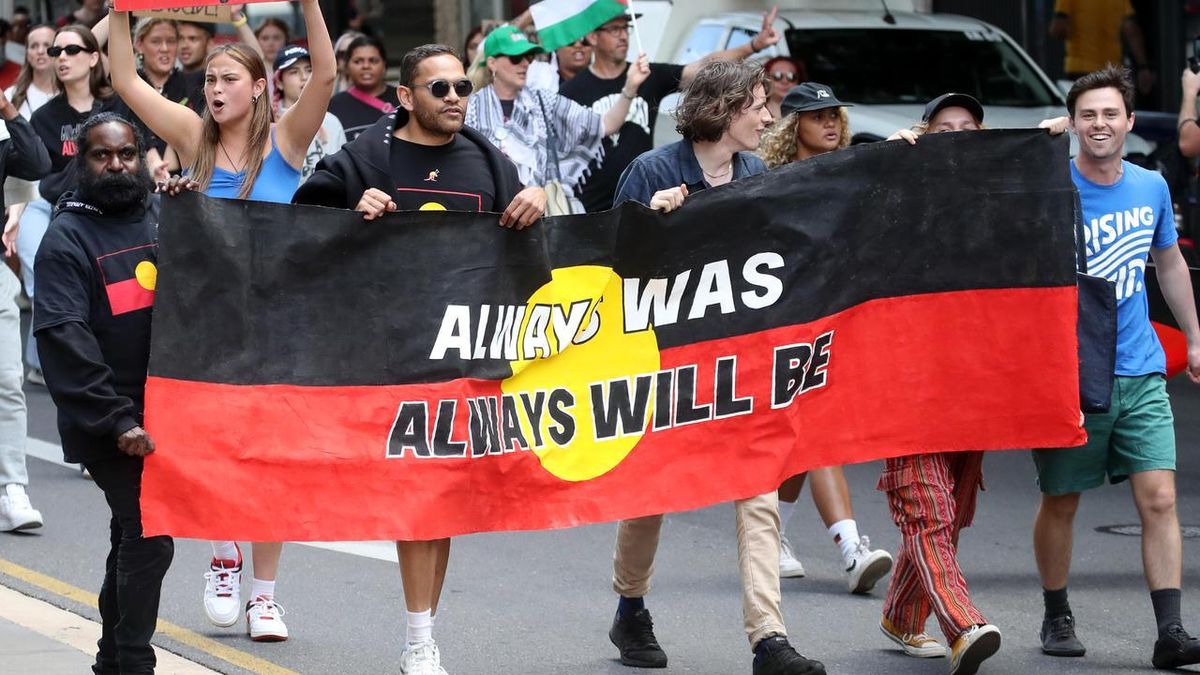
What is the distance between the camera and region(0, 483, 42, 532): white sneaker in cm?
859

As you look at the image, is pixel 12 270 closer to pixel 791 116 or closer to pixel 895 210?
pixel 791 116

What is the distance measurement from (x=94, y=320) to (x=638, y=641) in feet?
6.72

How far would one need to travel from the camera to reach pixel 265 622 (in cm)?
676

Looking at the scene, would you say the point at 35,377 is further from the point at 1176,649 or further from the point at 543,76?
the point at 1176,649

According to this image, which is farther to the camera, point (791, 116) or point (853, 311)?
point (791, 116)

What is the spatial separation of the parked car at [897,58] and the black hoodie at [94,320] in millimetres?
8960

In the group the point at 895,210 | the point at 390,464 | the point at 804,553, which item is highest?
the point at 895,210

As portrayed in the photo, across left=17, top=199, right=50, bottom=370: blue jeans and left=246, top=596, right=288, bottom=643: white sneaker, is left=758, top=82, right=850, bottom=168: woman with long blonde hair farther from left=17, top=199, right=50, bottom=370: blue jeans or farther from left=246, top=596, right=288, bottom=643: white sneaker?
left=17, top=199, right=50, bottom=370: blue jeans

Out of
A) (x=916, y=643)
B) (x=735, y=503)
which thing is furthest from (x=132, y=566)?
(x=916, y=643)

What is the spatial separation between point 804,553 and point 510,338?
8.98 ft

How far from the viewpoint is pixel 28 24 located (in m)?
23.9

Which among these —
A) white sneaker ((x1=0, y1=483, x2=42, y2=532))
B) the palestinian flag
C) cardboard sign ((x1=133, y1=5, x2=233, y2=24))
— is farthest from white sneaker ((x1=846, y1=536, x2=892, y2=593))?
the palestinian flag

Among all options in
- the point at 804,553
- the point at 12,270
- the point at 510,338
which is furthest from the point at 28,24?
the point at 510,338

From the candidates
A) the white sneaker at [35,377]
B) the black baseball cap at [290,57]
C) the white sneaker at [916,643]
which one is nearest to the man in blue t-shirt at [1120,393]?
the white sneaker at [916,643]
